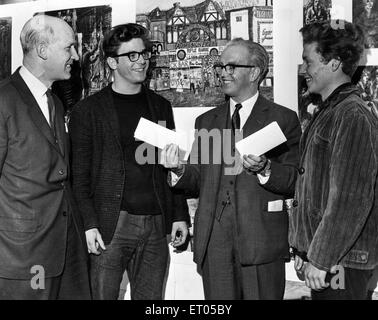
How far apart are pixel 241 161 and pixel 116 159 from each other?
769 mm

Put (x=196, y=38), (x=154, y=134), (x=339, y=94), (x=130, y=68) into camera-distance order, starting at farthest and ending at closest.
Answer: (x=196, y=38) < (x=130, y=68) < (x=154, y=134) < (x=339, y=94)

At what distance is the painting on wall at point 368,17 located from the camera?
3.06 meters

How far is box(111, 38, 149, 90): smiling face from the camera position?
3.36 metres

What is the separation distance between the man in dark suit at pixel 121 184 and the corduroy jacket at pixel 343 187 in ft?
3.57

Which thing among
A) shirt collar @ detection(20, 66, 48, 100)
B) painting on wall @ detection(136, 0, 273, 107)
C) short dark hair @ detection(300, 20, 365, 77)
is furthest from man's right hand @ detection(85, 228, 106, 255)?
short dark hair @ detection(300, 20, 365, 77)

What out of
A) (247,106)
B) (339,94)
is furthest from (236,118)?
(339,94)

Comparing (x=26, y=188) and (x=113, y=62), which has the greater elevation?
(x=113, y=62)

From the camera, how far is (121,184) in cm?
328

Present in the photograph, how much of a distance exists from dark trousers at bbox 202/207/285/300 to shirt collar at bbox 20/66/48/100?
4.09 ft

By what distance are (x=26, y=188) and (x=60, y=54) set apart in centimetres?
82

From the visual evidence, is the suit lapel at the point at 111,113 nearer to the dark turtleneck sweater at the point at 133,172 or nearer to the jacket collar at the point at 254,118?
the dark turtleneck sweater at the point at 133,172

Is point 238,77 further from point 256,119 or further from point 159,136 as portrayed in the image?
point 159,136
